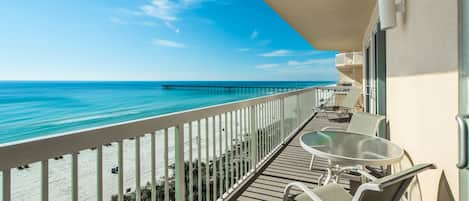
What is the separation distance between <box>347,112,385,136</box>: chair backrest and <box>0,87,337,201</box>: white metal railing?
46.6 inches

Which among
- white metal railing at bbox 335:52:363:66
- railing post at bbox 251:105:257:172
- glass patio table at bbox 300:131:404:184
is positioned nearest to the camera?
glass patio table at bbox 300:131:404:184

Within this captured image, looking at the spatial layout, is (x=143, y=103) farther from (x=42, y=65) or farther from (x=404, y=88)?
(x=404, y=88)

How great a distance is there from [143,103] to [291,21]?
20.0m

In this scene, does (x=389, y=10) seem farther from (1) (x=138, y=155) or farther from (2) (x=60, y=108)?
(2) (x=60, y=108)

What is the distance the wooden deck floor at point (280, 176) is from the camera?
2.59m

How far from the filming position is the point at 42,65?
2292 centimetres

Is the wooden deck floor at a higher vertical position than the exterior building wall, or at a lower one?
lower

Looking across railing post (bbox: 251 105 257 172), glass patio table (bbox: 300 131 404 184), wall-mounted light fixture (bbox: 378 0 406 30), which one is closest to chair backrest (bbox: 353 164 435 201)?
glass patio table (bbox: 300 131 404 184)

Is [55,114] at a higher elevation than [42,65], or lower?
lower

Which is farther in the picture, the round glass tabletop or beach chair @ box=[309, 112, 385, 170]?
beach chair @ box=[309, 112, 385, 170]

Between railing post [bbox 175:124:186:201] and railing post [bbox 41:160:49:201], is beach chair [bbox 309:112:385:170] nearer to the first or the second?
railing post [bbox 175:124:186:201]

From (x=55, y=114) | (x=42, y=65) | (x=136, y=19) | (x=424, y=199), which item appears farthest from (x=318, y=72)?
(x=424, y=199)

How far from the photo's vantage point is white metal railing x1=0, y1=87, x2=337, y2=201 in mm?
968

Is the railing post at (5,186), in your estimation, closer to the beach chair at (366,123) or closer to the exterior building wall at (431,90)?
the exterior building wall at (431,90)
